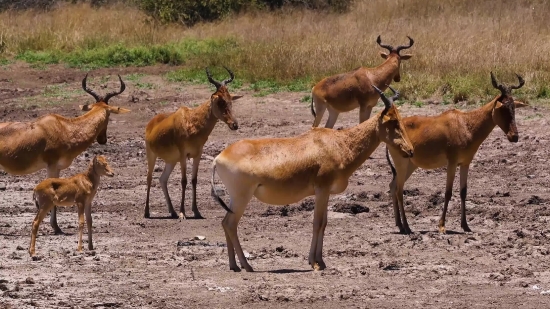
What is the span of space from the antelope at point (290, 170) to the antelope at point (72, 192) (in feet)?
6.66

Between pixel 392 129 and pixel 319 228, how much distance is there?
1.27 metres

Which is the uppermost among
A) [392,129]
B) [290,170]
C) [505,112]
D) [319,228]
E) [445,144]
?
[392,129]

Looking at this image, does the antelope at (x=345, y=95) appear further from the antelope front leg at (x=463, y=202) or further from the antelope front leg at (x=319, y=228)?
the antelope front leg at (x=319, y=228)

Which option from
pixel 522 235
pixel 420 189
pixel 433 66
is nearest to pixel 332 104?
pixel 420 189

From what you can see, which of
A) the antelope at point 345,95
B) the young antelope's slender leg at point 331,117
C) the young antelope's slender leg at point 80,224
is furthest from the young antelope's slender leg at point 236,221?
the young antelope's slender leg at point 331,117

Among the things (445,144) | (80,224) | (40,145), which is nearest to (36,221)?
(80,224)

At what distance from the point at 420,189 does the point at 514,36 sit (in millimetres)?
11251

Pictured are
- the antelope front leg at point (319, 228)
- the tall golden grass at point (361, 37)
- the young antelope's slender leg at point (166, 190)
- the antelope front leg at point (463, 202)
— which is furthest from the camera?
the tall golden grass at point (361, 37)

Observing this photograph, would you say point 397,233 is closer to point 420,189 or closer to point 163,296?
point 420,189

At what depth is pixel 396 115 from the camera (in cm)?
1127

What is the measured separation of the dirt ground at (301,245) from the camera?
995 centimetres

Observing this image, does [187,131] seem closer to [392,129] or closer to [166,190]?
[166,190]

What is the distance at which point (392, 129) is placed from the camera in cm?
1135

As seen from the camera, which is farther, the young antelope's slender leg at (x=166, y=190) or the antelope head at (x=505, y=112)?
the young antelope's slender leg at (x=166, y=190)
